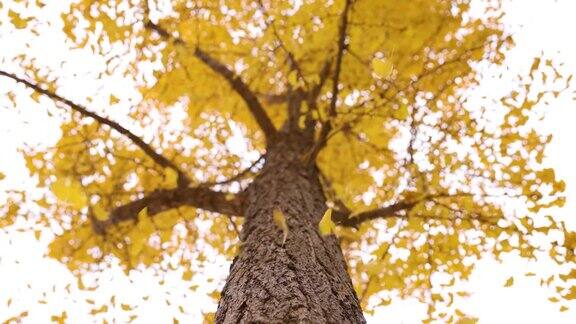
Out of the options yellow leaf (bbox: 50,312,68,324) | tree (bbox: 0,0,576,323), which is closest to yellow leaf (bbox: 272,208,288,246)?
tree (bbox: 0,0,576,323)

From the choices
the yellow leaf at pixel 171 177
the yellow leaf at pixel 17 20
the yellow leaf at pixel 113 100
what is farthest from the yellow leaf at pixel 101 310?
the yellow leaf at pixel 17 20

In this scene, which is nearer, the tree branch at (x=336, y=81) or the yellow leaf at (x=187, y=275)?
the tree branch at (x=336, y=81)

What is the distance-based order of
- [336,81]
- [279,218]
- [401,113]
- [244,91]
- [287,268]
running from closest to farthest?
[287,268]
[279,218]
[401,113]
[336,81]
[244,91]

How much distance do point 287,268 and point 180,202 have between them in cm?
164

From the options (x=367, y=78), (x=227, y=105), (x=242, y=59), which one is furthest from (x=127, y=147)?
(x=367, y=78)

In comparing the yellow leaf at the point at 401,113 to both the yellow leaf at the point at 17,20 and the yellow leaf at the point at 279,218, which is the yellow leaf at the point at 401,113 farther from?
the yellow leaf at the point at 17,20

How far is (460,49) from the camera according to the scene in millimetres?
3744

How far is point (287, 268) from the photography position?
1832 mm

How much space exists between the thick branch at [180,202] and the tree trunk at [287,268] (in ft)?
0.64

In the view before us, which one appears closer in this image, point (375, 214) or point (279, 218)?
point (279, 218)

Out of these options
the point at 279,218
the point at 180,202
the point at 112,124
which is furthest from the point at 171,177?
the point at 279,218

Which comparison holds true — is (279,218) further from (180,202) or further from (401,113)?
(180,202)

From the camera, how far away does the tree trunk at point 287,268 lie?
4.95ft

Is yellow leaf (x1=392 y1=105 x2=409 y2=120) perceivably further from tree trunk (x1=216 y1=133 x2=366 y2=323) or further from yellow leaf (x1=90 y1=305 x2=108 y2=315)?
yellow leaf (x1=90 y1=305 x2=108 y2=315)
